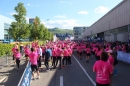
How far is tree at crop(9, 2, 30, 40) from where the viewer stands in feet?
134

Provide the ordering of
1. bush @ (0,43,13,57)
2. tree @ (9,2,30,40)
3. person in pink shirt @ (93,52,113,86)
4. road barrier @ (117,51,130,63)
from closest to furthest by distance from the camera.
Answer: person in pink shirt @ (93,52,113,86) → road barrier @ (117,51,130,63) → bush @ (0,43,13,57) → tree @ (9,2,30,40)

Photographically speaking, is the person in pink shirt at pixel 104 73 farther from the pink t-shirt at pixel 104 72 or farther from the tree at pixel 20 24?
the tree at pixel 20 24

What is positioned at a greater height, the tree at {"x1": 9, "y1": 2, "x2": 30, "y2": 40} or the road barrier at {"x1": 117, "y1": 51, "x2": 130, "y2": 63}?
the tree at {"x1": 9, "y1": 2, "x2": 30, "y2": 40}

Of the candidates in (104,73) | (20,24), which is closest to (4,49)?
(20,24)

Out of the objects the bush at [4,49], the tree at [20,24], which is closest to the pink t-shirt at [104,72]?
the bush at [4,49]

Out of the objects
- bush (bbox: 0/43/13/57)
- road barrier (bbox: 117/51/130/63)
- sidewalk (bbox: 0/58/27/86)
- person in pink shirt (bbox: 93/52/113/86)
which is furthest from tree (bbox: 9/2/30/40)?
person in pink shirt (bbox: 93/52/113/86)

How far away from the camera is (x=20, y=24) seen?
135 feet

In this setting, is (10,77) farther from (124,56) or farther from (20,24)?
(20,24)

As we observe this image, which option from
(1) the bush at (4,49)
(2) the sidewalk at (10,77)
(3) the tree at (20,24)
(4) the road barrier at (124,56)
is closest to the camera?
(2) the sidewalk at (10,77)

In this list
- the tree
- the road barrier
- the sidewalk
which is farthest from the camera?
the tree

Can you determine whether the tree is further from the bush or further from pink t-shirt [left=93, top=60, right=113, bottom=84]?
pink t-shirt [left=93, top=60, right=113, bottom=84]

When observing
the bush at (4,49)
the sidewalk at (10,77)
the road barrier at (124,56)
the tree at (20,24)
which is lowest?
the sidewalk at (10,77)

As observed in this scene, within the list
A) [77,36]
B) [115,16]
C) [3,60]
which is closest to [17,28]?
[115,16]

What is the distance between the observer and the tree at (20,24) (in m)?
40.8
